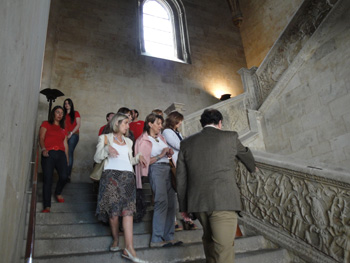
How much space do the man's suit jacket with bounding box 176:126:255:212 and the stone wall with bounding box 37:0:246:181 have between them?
203 inches

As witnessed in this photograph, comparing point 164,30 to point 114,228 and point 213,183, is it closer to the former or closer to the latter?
point 114,228

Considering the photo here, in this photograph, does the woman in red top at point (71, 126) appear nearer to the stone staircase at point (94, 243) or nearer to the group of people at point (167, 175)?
the group of people at point (167, 175)

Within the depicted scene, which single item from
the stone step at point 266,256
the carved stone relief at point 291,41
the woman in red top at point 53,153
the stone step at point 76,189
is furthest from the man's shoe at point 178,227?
the carved stone relief at point 291,41

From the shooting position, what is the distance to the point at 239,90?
1043cm

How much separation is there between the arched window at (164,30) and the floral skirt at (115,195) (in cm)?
729

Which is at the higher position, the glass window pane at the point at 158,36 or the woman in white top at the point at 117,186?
the glass window pane at the point at 158,36

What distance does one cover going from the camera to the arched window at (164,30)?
1004 centimetres

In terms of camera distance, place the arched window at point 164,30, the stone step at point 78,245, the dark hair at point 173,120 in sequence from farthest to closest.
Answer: the arched window at point 164,30, the dark hair at point 173,120, the stone step at point 78,245

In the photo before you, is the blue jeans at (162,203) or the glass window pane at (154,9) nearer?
the blue jeans at (162,203)

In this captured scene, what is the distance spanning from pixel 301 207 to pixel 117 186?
1815 millimetres

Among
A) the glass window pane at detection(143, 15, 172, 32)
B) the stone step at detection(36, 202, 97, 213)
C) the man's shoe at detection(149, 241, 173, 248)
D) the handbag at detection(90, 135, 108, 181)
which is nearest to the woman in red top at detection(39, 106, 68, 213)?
the stone step at detection(36, 202, 97, 213)

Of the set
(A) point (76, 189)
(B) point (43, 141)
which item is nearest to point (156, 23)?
(A) point (76, 189)

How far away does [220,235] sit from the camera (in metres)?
2.04

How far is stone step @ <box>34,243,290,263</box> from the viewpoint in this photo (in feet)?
8.30
